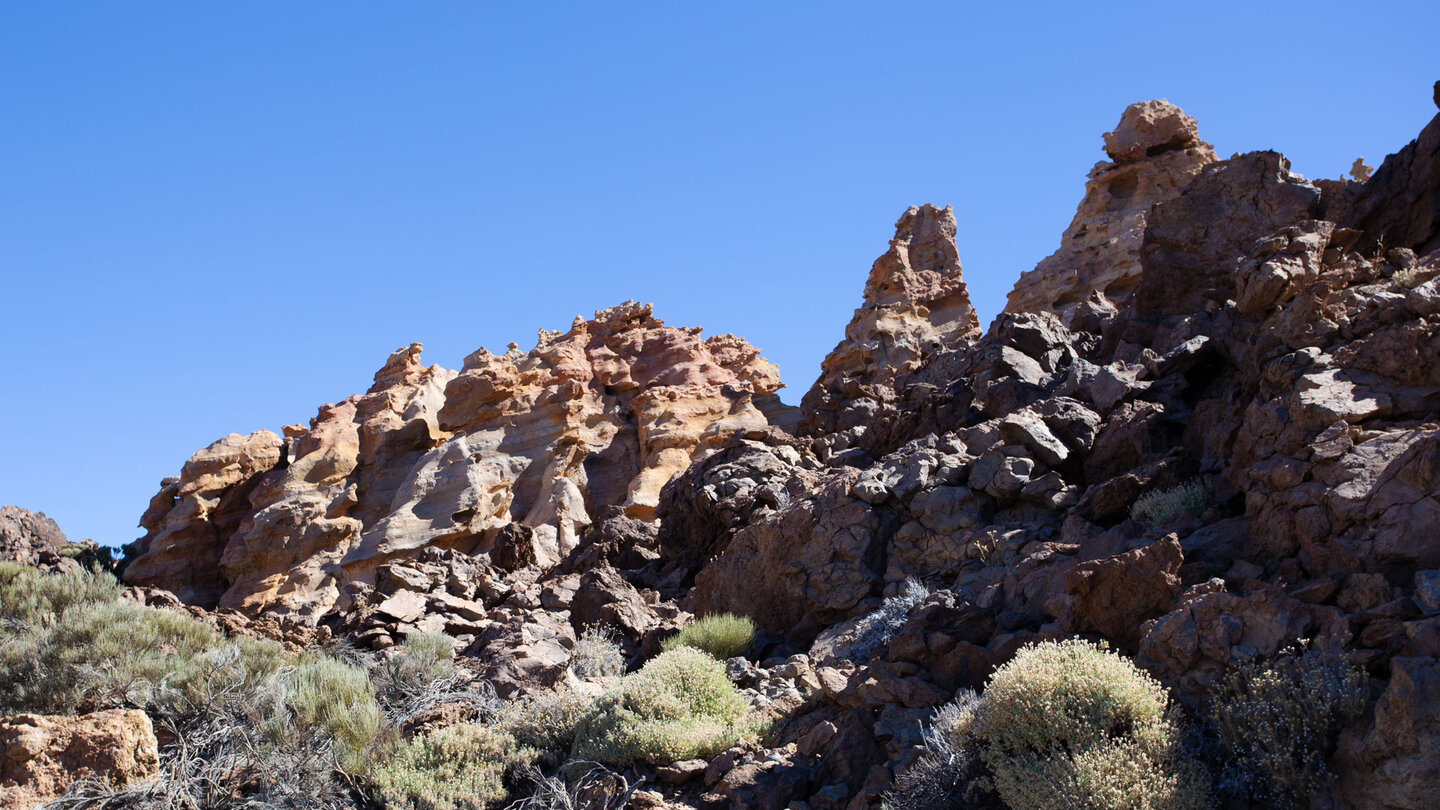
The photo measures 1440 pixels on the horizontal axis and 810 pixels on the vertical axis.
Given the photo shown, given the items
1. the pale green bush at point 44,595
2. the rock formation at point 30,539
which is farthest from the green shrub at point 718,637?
the rock formation at point 30,539

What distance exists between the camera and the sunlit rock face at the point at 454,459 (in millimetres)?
30641

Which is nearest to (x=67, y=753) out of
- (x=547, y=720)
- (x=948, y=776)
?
(x=547, y=720)

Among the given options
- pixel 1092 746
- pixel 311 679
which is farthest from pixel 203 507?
pixel 1092 746

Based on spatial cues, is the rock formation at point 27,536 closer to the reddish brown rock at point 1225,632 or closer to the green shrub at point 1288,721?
the reddish brown rock at point 1225,632

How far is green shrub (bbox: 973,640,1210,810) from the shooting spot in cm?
633

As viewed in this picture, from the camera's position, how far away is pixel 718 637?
12148mm

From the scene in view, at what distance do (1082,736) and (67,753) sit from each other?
854 centimetres

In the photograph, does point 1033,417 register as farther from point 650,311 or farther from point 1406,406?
point 650,311

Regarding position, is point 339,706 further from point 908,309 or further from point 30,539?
point 908,309

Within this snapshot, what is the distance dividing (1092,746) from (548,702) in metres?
5.82

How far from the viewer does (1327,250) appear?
471 inches

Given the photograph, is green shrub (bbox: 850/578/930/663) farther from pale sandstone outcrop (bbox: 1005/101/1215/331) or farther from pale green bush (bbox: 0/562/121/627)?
pale sandstone outcrop (bbox: 1005/101/1215/331)

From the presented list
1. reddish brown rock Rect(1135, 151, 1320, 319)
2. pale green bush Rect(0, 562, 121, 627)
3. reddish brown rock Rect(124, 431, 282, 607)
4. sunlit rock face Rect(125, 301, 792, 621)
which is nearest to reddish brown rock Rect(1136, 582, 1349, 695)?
reddish brown rock Rect(1135, 151, 1320, 319)

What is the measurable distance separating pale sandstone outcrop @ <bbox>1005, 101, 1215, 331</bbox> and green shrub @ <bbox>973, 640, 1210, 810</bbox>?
21.7 metres
